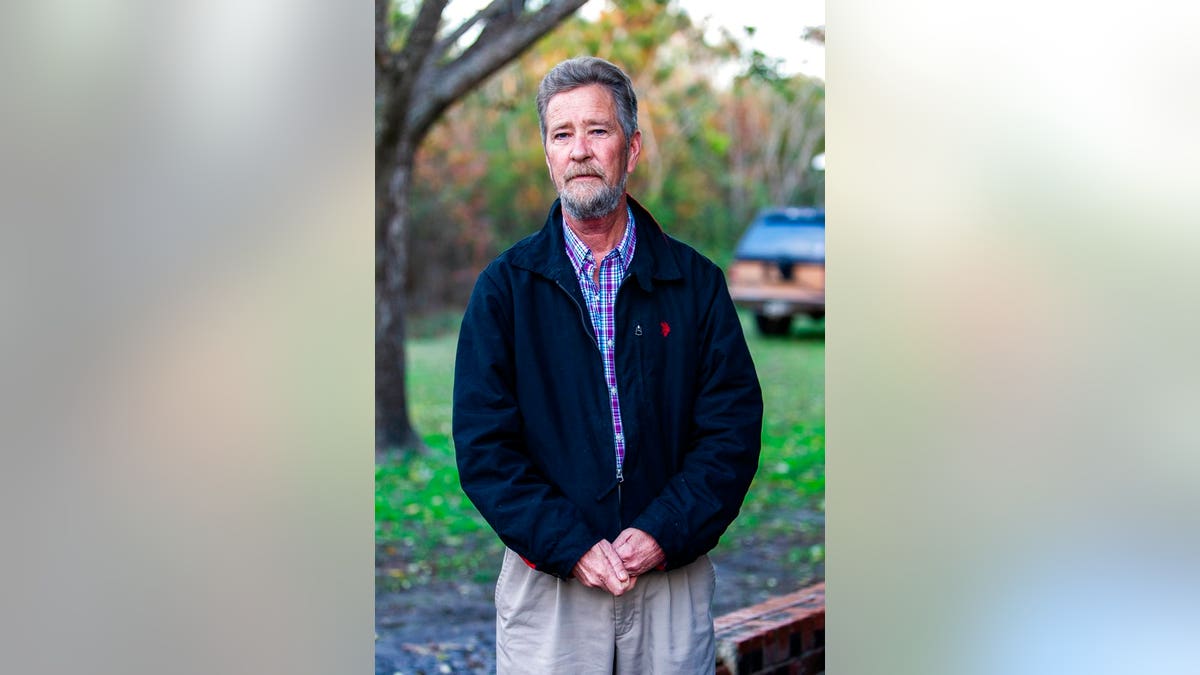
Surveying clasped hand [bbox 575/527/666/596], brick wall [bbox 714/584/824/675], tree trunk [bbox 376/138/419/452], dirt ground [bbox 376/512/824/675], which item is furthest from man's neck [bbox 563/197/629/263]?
tree trunk [bbox 376/138/419/452]

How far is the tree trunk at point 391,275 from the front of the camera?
669cm

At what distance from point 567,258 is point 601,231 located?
77 mm

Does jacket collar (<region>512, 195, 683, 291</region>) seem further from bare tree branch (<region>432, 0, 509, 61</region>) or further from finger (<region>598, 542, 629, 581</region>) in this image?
bare tree branch (<region>432, 0, 509, 61</region>)

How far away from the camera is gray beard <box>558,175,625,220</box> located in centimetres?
208

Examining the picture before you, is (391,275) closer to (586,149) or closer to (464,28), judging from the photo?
(464,28)

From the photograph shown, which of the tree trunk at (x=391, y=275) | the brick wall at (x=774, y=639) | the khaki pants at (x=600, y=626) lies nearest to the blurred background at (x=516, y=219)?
the tree trunk at (x=391, y=275)
